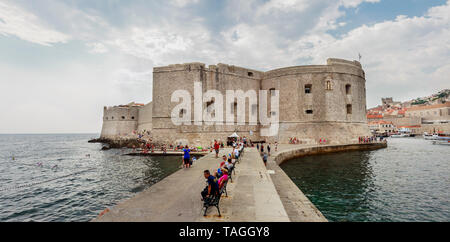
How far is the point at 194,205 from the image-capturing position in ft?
16.5

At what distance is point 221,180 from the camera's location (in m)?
5.08

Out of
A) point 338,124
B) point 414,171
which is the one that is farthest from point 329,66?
point 414,171

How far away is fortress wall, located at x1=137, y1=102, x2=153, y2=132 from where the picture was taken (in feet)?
112

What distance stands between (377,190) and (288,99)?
58.1ft

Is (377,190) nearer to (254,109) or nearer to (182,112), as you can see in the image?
(182,112)

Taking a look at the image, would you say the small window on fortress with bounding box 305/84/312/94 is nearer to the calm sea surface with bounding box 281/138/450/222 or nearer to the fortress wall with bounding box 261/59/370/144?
the fortress wall with bounding box 261/59/370/144

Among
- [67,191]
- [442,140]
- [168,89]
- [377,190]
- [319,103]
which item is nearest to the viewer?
[377,190]

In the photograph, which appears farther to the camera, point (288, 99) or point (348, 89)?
point (348, 89)

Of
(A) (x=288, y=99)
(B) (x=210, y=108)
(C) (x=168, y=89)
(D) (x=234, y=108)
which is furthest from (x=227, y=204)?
(A) (x=288, y=99)

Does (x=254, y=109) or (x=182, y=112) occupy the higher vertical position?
(x=254, y=109)

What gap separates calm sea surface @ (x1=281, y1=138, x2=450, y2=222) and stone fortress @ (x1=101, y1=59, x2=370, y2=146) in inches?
416
